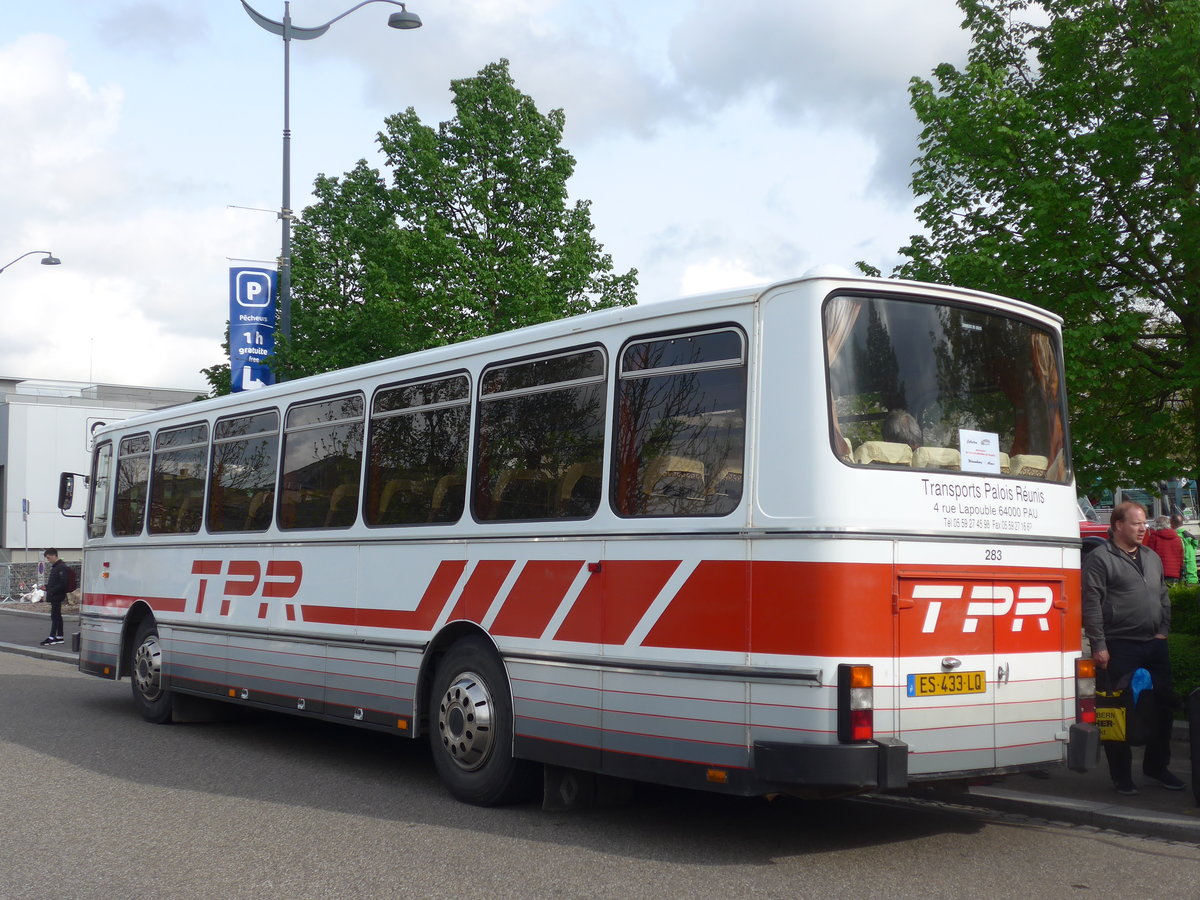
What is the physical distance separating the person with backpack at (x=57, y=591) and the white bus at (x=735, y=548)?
53.9 feet

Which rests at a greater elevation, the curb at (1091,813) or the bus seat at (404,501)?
the bus seat at (404,501)

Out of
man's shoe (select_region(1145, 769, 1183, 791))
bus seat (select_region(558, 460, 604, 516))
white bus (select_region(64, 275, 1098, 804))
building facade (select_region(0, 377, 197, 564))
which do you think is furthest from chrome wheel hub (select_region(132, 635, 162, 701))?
building facade (select_region(0, 377, 197, 564))

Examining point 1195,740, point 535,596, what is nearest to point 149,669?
point 535,596

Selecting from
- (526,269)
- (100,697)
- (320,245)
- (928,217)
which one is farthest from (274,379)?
(928,217)

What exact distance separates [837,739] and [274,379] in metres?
20.2

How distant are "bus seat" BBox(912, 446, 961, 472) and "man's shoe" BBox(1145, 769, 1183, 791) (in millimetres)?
3126

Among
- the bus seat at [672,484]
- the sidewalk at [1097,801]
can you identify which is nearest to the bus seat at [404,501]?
the bus seat at [672,484]

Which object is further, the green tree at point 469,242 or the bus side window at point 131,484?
the green tree at point 469,242

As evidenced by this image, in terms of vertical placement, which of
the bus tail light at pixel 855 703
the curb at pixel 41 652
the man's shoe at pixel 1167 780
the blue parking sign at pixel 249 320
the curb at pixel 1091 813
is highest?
the blue parking sign at pixel 249 320

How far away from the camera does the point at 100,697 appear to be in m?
15.9

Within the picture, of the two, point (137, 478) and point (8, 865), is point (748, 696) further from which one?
point (137, 478)

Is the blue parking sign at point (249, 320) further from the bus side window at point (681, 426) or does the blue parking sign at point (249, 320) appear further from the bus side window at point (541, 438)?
the bus side window at point (681, 426)

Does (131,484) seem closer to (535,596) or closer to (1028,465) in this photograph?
(535,596)

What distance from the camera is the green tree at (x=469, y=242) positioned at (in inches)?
955
